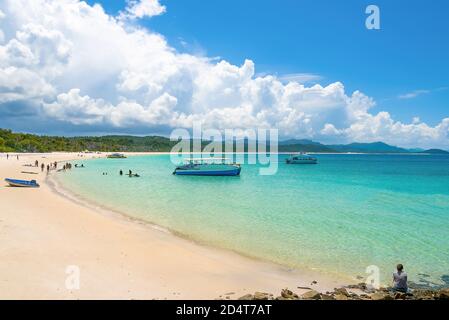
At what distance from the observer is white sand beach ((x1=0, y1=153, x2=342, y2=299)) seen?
9.83 m

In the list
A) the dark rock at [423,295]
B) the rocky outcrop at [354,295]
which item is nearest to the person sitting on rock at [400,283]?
the rocky outcrop at [354,295]

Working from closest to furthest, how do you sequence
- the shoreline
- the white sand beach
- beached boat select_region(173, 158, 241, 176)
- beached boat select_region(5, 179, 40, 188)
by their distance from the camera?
the white sand beach
the shoreline
beached boat select_region(5, 179, 40, 188)
beached boat select_region(173, 158, 241, 176)

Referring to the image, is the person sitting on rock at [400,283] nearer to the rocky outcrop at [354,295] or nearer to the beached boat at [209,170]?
the rocky outcrop at [354,295]

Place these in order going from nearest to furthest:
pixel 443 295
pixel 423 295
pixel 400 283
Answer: pixel 443 295
pixel 423 295
pixel 400 283

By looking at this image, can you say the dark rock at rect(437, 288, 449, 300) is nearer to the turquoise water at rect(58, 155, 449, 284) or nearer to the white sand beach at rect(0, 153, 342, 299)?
the turquoise water at rect(58, 155, 449, 284)

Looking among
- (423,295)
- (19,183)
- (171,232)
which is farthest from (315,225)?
(19,183)

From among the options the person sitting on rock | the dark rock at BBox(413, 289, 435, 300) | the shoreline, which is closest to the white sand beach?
the shoreline

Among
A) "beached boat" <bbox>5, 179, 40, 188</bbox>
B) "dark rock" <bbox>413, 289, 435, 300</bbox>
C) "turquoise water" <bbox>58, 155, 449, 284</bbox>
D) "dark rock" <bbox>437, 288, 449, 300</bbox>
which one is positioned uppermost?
"beached boat" <bbox>5, 179, 40, 188</bbox>

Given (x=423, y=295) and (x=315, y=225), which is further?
(x=315, y=225)

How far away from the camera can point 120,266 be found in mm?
12211

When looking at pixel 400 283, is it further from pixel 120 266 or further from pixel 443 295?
pixel 120 266
